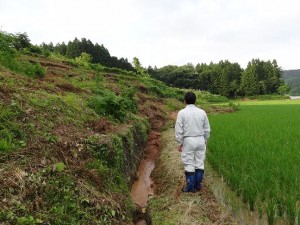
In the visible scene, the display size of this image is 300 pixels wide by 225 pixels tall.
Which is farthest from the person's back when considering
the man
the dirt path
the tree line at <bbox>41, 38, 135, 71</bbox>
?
the tree line at <bbox>41, 38, 135, 71</bbox>

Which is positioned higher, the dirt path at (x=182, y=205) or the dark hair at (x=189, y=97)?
the dark hair at (x=189, y=97)

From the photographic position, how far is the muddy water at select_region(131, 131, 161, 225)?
4846 mm

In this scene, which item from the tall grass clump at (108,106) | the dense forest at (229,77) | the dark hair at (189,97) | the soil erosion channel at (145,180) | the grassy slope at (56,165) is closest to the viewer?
the grassy slope at (56,165)

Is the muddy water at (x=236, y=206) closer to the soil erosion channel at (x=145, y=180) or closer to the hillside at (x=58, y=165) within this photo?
the soil erosion channel at (x=145, y=180)

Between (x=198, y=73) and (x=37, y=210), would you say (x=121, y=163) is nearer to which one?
(x=37, y=210)

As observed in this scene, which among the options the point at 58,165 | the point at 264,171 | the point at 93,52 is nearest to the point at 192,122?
the point at 264,171

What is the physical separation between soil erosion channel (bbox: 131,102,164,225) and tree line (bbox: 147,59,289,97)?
4950 centimetres

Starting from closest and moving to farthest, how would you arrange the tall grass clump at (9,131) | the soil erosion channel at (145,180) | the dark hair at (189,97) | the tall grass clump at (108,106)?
the tall grass clump at (9,131), the soil erosion channel at (145,180), the dark hair at (189,97), the tall grass clump at (108,106)

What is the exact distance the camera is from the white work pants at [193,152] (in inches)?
167

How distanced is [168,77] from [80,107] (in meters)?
55.7

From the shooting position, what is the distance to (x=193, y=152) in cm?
429

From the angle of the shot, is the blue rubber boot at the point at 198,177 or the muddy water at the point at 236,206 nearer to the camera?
the muddy water at the point at 236,206

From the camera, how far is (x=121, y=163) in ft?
16.1

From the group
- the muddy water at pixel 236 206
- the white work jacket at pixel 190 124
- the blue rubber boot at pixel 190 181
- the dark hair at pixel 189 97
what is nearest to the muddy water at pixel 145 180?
the blue rubber boot at pixel 190 181
